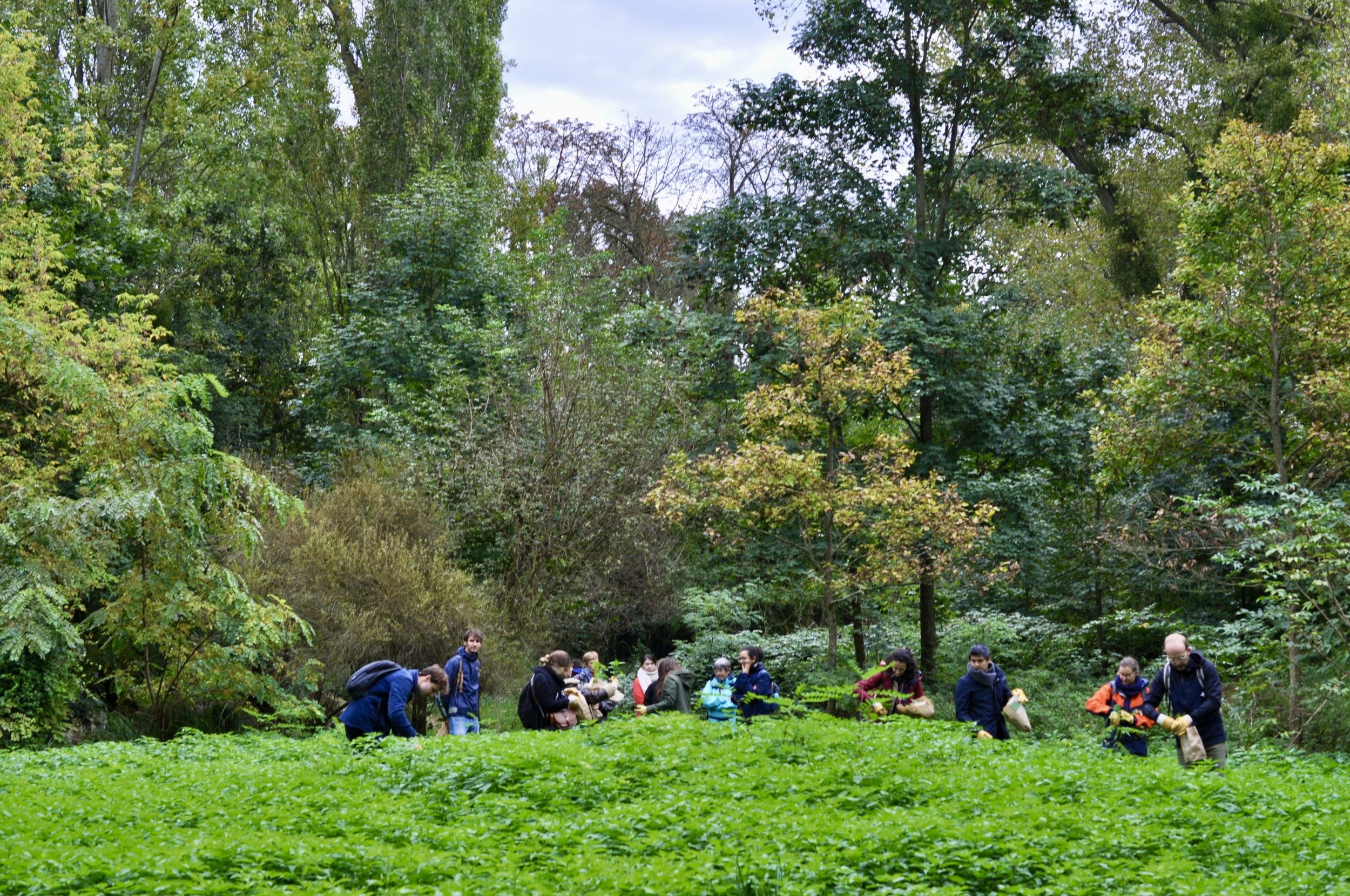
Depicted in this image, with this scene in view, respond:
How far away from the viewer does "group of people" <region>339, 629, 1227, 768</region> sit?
9773 millimetres

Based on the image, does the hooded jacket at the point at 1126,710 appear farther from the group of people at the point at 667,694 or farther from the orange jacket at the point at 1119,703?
the group of people at the point at 667,694

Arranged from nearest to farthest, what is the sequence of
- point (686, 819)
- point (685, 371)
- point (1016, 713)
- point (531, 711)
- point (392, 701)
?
point (686, 819), point (392, 701), point (1016, 713), point (531, 711), point (685, 371)

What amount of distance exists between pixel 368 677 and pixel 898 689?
16.5ft

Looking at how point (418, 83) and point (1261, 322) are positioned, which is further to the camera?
point (418, 83)

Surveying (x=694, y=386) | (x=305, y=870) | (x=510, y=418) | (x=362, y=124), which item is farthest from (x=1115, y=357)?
(x=362, y=124)

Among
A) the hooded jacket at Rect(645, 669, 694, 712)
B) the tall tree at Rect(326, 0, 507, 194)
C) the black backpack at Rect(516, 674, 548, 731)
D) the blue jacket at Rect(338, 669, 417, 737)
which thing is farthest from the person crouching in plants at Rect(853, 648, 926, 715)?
the tall tree at Rect(326, 0, 507, 194)

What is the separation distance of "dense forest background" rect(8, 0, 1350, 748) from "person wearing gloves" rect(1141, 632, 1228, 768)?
259 centimetres

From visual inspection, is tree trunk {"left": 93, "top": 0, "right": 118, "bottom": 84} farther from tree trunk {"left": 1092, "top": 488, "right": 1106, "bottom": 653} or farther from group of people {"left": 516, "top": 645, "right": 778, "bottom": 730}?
tree trunk {"left": 1092, "top": 488, "right": 1106, "bottom": 653}

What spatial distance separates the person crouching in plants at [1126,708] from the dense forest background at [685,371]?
2762mm

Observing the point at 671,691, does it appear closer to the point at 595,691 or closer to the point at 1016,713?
the point at 595,691

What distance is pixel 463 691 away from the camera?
11.8 m

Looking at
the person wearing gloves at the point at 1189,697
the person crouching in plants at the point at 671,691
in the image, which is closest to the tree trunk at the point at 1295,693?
the person wearing gloves at the point at 1189,697

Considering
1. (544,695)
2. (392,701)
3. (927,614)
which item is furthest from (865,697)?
(927,614)

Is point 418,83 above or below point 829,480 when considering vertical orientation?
above
